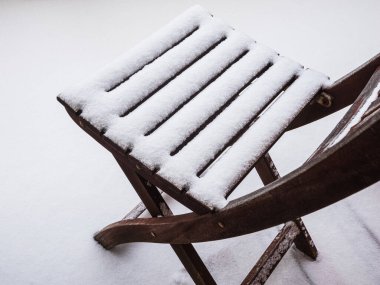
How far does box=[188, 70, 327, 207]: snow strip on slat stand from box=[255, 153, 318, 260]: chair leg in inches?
8.9

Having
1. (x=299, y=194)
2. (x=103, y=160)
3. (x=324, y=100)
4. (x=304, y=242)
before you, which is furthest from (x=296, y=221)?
(x=103, y=160)

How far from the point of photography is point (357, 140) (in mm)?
551

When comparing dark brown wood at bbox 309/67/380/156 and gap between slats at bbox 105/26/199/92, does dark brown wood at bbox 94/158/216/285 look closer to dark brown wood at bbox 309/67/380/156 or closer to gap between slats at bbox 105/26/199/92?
gap between slats at bbox 105/26/199/92

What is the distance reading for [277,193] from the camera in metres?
0.70

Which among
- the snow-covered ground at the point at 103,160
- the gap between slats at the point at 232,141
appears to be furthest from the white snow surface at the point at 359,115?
the snow-covered ground at the point at 103,160

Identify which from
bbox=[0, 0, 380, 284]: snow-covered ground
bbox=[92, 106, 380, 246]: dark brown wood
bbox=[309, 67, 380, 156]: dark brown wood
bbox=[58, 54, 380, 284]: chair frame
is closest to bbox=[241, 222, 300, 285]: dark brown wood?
bbox=[58, 54, 380, 284]: chair frame

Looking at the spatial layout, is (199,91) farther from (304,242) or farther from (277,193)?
(304,242)

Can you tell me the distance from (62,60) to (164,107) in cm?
160

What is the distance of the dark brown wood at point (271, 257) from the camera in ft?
3.86

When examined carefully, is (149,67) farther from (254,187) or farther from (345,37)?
(345,37)

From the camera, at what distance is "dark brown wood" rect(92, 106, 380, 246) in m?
0.56

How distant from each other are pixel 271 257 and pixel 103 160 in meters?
0.91

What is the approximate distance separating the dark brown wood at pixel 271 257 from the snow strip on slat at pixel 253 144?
1.41 ft

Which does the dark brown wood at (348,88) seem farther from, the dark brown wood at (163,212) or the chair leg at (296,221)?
the dark brown wood at (163,212)
